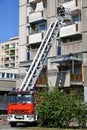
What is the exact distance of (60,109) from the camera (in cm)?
2847

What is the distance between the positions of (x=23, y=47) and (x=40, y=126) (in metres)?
29.1

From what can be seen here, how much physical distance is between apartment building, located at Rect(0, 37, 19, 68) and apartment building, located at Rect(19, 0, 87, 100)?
108 meters

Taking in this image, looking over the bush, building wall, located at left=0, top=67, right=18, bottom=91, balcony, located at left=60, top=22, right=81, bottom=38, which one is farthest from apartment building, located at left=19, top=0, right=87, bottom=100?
the bush

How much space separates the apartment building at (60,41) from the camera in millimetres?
48375

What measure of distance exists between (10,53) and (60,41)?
122 metres

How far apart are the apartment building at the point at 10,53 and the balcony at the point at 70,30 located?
380 ft

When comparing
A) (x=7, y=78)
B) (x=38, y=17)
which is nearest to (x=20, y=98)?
(x=38, y=17)

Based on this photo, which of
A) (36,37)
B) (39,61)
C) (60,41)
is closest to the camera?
(39,61)

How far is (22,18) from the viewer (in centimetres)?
5938

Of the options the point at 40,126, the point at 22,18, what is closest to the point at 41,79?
the point at 22,18

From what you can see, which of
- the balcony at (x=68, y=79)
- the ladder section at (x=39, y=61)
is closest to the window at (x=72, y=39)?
the ladder section at (x=39, y=61)

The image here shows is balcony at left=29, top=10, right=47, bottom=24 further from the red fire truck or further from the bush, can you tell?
the bush

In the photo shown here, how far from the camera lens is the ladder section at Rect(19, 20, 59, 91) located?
39.3 m

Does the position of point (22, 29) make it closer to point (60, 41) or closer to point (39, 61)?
point (60, 41)
